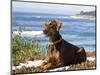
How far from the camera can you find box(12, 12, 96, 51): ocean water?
2.62m

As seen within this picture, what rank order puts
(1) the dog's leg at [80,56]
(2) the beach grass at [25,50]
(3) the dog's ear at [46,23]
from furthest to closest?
(1) the dog's leg at [80,56] < (3) the dog's ear at [46,23] < (2) the beach grass at [25,50]

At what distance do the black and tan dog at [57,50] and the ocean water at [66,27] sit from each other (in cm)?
5

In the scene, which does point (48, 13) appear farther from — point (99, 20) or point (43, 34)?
point (99, 20)

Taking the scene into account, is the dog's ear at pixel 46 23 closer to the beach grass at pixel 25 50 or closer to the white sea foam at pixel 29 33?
the white sea foam at pixel 29 33

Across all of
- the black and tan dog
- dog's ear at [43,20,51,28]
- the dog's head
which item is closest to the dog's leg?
the black and tan dog

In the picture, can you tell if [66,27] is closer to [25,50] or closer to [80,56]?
[80,56]

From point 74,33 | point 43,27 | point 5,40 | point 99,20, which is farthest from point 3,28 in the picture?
point 99,20

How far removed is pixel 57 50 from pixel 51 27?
10.5 inches

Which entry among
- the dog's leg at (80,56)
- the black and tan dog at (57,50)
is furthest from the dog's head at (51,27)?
the dog's leg at (80,56)

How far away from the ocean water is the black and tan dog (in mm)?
48

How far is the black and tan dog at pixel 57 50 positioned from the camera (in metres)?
2.73

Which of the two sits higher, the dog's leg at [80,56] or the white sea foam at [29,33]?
the white sea foam at [29,33]

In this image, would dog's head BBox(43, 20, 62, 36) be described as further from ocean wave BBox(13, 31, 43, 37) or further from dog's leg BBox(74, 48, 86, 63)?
dog's leg BBox(74, 48, 86, 63)

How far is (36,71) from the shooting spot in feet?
8.76
